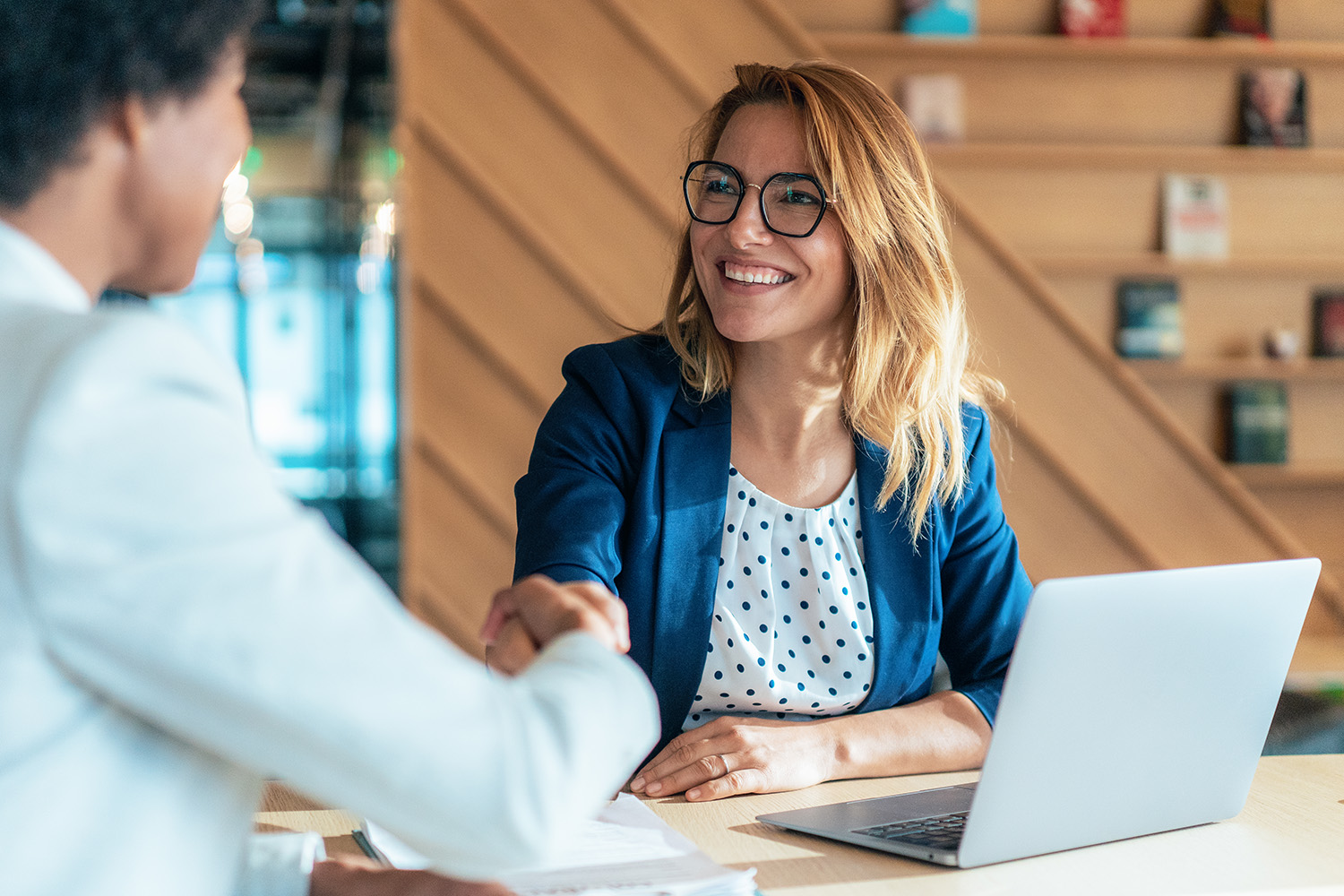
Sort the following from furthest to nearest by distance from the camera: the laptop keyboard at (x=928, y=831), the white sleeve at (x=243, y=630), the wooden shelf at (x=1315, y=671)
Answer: the wooden shelf at (x=1315, y=671) < the laptop keyboard at (x=928, y=831) < the white sleeve at (x=243, y=630)

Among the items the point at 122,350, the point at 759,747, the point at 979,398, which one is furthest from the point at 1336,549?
the point at 122,350

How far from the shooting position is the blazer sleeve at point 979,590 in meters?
1.70

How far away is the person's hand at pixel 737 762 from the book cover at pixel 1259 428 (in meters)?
2.72

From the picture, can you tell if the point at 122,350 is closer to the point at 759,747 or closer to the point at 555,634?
the point at 555,634

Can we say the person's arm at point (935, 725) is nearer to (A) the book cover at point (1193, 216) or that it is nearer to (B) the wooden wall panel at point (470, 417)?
(B) the wooden wall panel at point (470, 417)

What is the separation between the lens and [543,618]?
2.55 ft

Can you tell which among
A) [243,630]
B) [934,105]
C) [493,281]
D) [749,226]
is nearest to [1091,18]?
[934,105]

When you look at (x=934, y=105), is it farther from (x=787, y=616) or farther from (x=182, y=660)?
(x=182, y=660)

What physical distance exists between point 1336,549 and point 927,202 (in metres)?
2.55

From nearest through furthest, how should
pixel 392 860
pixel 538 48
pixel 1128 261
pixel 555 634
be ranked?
pixel 555 634, pixel 392 860, pixel 538 48, pixel 1128 261

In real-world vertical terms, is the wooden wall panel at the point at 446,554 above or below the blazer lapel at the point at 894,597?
below

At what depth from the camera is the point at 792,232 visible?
1755 mm

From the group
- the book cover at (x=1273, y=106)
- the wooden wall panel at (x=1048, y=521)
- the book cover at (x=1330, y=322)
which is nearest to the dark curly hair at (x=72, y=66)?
the wooden wall panel at (x=1048, y=521)

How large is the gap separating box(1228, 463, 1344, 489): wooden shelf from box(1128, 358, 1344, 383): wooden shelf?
0.26 meters
